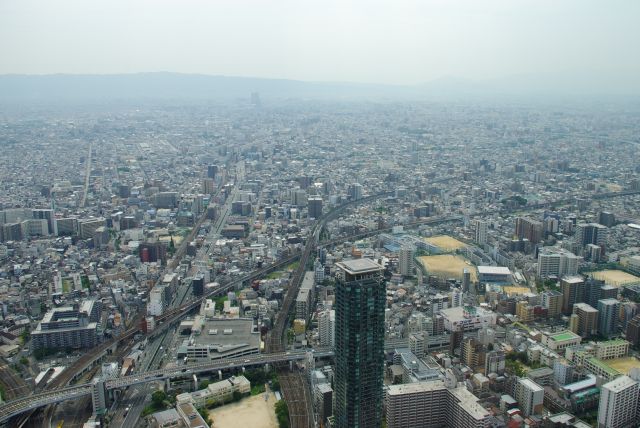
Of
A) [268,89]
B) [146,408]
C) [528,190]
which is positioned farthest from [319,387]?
[268,89]

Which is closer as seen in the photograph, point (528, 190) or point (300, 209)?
point (300, 209)

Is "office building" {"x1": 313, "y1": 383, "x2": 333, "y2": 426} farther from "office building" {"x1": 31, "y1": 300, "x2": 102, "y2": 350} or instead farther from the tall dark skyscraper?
"office building" {"x1": 31, "y1": 300, "x2": 102, "y2": 350}

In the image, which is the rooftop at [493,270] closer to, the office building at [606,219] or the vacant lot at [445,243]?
the vacant lot at [445,243]

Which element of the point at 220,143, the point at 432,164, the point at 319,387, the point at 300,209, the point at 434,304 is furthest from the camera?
the point at 220,143

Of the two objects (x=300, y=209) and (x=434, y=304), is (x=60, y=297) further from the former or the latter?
(x=300, y=209)

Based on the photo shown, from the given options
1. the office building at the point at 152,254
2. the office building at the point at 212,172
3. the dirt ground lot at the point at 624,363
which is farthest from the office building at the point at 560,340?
the office building at the point at 212,172

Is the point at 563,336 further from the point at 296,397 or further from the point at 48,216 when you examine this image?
the point at 48,216
